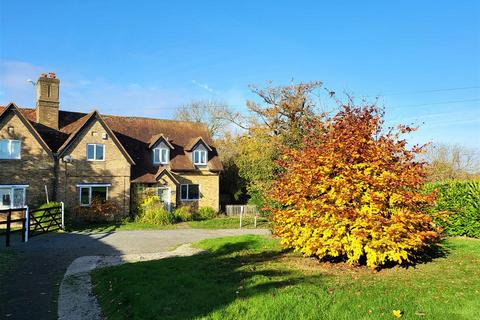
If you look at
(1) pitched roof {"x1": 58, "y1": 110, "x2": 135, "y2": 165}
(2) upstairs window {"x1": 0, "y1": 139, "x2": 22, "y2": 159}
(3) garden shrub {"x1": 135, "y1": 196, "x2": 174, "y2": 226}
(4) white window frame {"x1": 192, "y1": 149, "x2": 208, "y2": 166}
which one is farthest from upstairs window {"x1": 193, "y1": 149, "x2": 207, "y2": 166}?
(2) upstairs window {"x1": 0, "y1": 139, "x2": 22, "y2": 159}

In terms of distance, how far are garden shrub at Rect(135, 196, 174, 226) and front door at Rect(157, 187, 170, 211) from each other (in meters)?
1.48

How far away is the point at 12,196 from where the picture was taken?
2669cm

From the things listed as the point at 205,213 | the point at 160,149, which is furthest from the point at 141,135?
the point at 205,213

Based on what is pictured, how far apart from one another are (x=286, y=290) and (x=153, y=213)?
22.8 m

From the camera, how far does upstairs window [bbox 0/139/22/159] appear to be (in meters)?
26.6

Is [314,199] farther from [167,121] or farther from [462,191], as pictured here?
[167,121]

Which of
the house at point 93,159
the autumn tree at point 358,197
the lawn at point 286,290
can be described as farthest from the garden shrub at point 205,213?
the autumn tree at point 358,197

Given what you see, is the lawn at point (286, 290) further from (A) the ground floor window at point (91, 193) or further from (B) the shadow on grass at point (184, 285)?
(A) the ground floor window at point (91, 193)

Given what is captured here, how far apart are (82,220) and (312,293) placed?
23.8 metres

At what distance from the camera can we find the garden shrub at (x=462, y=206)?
18094 mm

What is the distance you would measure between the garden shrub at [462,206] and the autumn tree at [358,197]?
8215mm

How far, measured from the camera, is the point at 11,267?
13.3 meters

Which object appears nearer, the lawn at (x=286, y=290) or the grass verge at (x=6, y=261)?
the lawn at (x=286, y=290)

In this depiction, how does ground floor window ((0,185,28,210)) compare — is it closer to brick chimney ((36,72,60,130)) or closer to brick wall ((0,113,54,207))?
brick wall ((0,113,54,207))
